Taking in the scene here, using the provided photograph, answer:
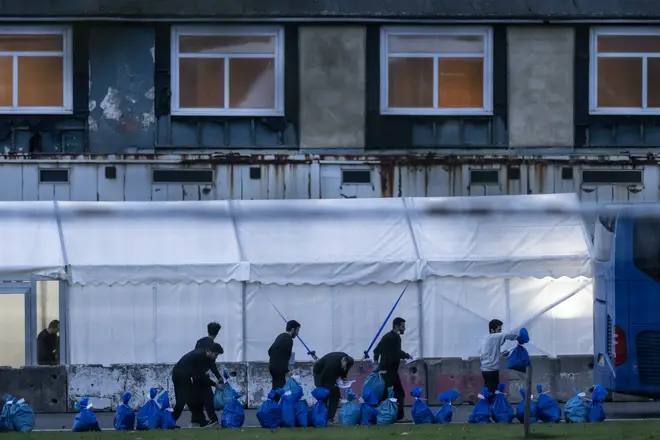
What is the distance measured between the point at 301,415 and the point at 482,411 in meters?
2.37

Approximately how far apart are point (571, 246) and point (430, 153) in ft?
11.9

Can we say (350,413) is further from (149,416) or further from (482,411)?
(149,416)

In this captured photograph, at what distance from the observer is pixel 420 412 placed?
20719mm

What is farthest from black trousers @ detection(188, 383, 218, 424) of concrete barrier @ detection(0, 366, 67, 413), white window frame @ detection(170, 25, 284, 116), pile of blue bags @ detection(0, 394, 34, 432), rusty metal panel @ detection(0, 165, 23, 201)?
white window frame @ detection(170, 25, 284, 116)

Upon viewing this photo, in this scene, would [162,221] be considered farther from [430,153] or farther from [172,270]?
[430,153]

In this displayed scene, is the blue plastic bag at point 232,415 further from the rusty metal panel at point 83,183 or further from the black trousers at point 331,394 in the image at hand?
the rusty metal panel at point 83,183

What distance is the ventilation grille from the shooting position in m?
22.5

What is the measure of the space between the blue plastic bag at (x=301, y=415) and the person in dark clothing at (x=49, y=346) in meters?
7.37

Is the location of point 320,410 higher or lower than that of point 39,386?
higher

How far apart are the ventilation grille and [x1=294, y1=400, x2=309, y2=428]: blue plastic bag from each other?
507 centimetres

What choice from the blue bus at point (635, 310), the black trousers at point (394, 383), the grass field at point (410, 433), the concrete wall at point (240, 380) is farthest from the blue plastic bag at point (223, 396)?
the blue bus at point (635, 310)

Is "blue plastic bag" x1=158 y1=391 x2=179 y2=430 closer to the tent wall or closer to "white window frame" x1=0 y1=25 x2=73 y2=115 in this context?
the tent wall

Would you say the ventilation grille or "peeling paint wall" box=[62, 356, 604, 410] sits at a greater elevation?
the ventilation grille

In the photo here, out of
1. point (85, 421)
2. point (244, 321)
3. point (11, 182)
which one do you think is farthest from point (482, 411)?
point (11, 182)
